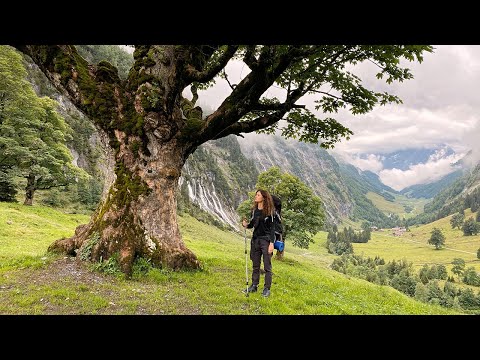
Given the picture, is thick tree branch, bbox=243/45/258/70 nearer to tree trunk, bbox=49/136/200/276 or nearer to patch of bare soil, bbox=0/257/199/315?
tree trunk, bbox=49/136/200/276

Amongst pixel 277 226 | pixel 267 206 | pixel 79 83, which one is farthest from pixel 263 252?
pixel 79 83

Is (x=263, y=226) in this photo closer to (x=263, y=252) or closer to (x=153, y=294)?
(x=263, y=252)

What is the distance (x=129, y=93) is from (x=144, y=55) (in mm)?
1806

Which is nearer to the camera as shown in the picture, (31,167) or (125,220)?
(125,220)

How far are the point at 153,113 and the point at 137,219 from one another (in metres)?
4.46

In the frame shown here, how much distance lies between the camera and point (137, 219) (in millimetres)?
12617

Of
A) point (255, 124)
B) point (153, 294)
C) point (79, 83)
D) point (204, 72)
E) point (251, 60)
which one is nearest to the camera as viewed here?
point (153, 294)

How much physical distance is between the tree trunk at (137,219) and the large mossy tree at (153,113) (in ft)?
0.12

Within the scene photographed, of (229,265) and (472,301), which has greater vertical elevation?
(229,265)

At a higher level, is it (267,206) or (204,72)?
(204,72)
